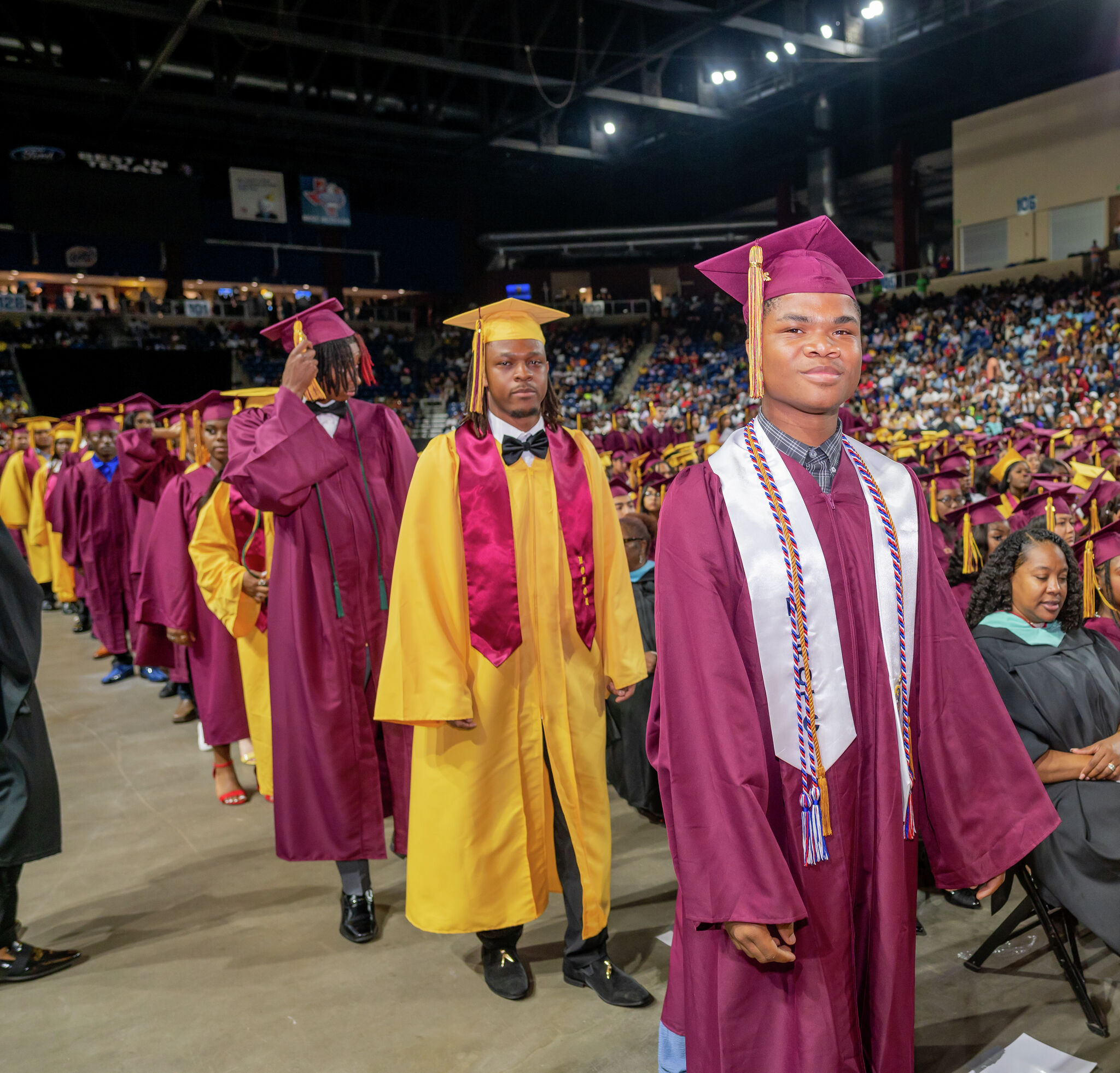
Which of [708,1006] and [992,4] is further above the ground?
[992,4]

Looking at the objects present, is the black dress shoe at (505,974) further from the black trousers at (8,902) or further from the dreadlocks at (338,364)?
the dreadlocks at (338,364)

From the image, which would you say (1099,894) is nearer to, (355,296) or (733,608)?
(733,608)

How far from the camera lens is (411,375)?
2961 centimetres

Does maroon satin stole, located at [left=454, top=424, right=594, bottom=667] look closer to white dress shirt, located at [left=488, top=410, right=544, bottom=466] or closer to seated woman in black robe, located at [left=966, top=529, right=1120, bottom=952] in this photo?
white dress shirt, located at [left=488, top=410, right=544, bottom=466]

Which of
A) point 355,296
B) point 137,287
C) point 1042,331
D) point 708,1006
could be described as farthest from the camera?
point 355,296

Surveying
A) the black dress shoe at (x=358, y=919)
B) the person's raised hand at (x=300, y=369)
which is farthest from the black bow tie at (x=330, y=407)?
the black dress shoe at (x=358, y=919)

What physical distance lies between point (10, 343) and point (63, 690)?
68.7ft

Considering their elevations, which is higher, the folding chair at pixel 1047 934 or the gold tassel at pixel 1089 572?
the gold tassel at pixel 1089 572

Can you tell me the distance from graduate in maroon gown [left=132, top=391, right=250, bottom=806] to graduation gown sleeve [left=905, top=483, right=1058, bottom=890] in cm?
347

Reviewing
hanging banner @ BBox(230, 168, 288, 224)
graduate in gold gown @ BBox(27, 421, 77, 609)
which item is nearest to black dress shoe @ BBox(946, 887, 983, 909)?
graduate in gold gown @ BBox(27, 421, 77, 609)

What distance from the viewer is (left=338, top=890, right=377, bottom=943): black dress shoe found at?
3.18m

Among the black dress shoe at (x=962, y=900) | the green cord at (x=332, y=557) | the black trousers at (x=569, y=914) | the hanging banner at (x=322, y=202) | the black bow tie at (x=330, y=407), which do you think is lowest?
the black dress shoe at (x=962, y=900)

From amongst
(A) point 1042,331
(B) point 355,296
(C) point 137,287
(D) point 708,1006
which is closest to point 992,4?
(A) point 1042,331

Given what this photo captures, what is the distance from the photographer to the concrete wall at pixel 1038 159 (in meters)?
19.4
